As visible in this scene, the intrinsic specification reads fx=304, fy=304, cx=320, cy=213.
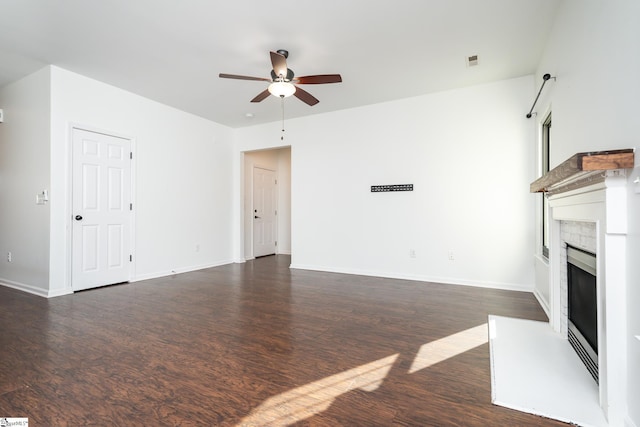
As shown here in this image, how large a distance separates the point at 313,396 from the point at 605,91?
7.60 feet

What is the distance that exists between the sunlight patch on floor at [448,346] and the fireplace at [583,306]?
1.93 feet

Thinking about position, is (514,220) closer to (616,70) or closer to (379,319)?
(379,319)

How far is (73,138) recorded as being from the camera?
12.6 ft

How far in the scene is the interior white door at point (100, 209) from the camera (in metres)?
3.92

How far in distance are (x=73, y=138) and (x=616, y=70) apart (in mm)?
5176

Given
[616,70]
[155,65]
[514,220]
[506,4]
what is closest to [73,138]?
[155,65]

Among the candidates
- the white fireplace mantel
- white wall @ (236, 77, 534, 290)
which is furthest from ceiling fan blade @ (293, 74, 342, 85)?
the white fireplace mantel

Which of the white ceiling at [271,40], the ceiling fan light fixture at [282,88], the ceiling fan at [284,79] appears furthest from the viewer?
the ceiling fan light fixture at [282,88]

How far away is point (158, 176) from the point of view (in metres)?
4.91

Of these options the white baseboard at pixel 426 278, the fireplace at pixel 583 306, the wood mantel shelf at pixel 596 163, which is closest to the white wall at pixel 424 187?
the white baseboard at pixel 426 278

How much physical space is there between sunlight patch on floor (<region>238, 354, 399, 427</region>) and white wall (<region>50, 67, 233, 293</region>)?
3640 mm

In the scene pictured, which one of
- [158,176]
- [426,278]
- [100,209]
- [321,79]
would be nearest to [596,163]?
[321,79]

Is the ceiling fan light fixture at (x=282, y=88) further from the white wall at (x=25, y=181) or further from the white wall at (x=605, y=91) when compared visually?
the white wall at (x=25, y=181)

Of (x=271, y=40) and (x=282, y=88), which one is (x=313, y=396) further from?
(x=271, y=40)
